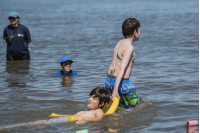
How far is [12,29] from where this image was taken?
1025cm

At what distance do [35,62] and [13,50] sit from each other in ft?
4.53

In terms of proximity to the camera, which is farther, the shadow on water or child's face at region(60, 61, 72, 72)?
child's face at region(60, 61, 72, 72)

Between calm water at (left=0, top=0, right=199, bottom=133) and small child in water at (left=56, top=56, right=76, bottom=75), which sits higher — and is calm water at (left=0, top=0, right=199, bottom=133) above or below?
below

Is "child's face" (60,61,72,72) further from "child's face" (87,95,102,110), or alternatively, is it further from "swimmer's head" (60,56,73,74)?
"child's face" (87,95,102,110)

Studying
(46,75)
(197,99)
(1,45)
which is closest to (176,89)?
(197,99)

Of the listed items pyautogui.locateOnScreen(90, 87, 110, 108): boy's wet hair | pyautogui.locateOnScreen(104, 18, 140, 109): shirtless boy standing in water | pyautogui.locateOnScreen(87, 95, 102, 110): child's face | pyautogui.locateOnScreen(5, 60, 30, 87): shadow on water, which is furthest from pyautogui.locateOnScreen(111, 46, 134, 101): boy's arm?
pyautogui.locateOnScreen(5, 60, 30, 87): shadow on water

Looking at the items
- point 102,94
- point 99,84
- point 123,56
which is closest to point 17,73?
point 99,84

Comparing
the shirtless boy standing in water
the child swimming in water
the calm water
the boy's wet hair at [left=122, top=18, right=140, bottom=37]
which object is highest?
the boy's wet hair at [left=122, top=18, right=140, bottom=37]

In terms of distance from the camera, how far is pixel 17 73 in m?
9.98

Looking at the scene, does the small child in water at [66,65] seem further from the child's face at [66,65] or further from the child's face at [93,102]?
the child's face at [93,102]

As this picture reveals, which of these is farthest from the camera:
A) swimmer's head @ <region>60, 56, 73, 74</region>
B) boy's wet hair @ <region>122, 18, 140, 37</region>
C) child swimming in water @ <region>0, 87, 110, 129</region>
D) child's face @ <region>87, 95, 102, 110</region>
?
swimmer's head @ <region>60, 56, 73, 74</region>

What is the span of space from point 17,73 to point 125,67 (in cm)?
603

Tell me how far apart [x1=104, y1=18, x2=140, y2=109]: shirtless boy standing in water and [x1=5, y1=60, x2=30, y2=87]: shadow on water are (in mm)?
4112

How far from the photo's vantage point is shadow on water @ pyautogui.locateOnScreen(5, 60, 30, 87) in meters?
8.71
